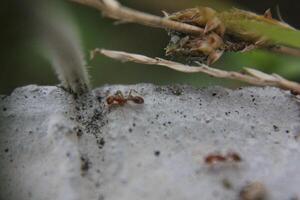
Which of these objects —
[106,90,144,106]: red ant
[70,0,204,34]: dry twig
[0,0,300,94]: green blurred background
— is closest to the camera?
[70,0,204,34]: dry twig

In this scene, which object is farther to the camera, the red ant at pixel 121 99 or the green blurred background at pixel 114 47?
the green blurred background at pixel 114 47

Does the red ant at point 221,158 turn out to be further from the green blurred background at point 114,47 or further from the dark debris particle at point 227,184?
the green blurred background at point 114,47

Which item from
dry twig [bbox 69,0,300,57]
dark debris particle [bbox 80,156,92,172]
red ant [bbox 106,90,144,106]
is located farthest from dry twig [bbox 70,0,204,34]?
dark debris particle [bbox 80,156,92,172]

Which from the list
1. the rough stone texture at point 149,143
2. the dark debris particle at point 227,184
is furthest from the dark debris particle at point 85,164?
the dark debris particle at point 227,184

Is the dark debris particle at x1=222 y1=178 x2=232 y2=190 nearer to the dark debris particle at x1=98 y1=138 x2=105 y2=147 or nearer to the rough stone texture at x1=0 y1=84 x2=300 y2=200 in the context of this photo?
the rough stone texture at x1=0 y1=84 x2=300 y2=200

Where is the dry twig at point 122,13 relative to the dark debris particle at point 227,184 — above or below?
above
